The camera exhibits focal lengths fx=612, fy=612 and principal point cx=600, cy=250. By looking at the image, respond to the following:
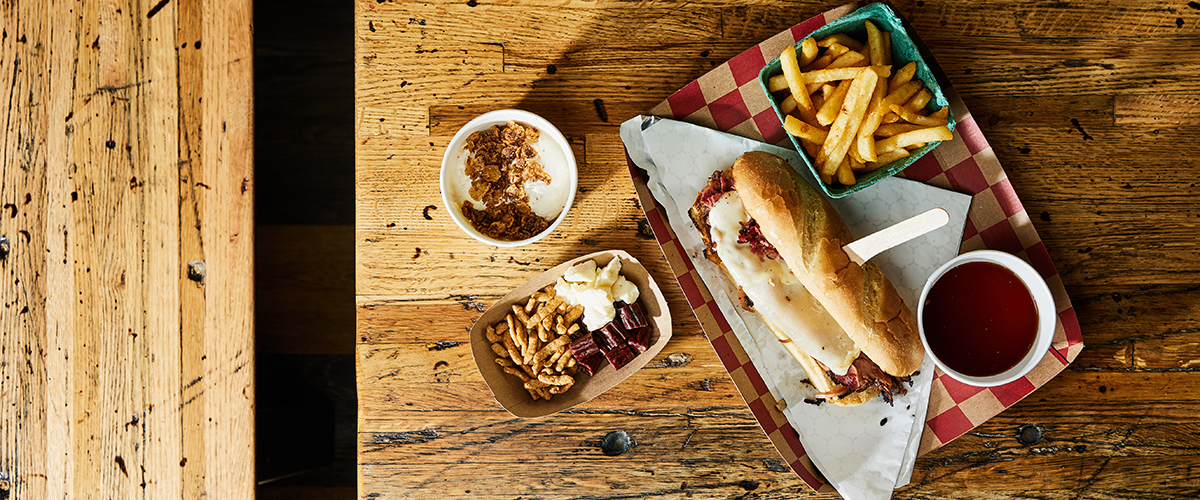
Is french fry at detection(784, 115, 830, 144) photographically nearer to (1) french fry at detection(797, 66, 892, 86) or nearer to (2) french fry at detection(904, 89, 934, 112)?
(1) french fry at detection(797, 66, 892, 86)

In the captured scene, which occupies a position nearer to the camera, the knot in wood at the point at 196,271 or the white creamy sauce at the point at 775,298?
the white creamy sauce at the point at 775,298

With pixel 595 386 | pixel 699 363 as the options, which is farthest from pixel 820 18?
pixel 595 386

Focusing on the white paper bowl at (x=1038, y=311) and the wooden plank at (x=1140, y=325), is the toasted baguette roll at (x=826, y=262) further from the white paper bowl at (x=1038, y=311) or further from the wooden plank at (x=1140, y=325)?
the wooden plank at (x=1140, y=325)

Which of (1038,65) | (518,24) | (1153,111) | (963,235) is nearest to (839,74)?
(963,235)

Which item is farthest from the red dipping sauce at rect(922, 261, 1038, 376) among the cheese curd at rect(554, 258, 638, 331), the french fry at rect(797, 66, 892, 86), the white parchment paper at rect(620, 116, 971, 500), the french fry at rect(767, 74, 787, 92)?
the cheese curd at rect(554, 258, 638, 331)

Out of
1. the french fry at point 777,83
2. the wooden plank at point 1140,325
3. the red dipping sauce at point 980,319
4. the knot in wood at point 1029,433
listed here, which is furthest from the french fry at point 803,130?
the knot in wood at point 1029,433

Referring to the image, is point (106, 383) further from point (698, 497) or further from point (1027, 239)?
point (1027, 239)
